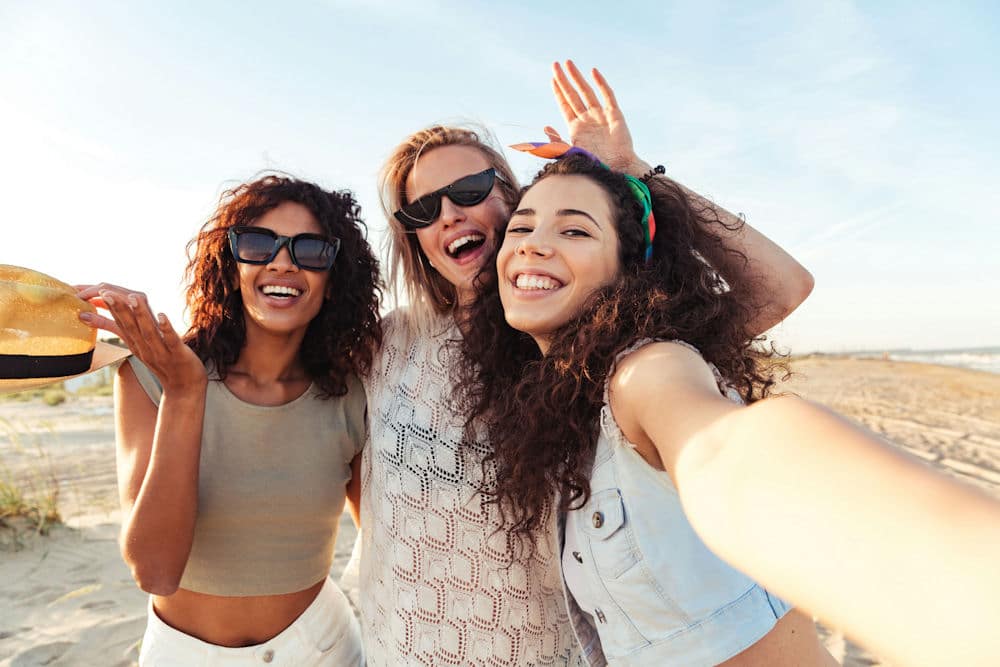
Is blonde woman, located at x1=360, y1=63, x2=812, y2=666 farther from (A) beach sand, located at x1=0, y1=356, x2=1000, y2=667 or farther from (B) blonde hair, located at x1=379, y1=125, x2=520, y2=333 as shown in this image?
(A) beach sand, located at x1=0, y1=356, x2=1000, y2=667

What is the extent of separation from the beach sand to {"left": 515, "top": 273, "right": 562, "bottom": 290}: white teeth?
2.87ft

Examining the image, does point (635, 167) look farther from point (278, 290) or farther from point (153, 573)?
point (153, 573)

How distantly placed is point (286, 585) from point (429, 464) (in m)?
0.92

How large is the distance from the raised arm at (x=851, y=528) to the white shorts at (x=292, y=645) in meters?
2.19

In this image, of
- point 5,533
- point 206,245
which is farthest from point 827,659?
point 5,533

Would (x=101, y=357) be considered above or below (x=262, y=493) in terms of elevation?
above

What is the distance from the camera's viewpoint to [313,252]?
287 centimetres

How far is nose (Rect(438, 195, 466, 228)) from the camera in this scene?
9.09ft

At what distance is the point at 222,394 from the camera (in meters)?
2.68

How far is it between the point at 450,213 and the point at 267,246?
826 millimetres

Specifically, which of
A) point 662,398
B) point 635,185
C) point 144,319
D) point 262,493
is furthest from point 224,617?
point 635,185

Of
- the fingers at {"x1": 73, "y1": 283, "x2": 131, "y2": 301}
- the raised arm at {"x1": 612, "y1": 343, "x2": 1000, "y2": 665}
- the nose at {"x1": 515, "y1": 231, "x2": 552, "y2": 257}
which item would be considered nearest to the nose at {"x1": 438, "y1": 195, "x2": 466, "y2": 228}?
the nose at {"x1": 515, "y1": 231, "x2": 552, "y2": 257}

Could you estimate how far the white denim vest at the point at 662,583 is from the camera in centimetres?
154

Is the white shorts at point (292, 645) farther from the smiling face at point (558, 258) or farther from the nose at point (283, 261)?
the smiling face at point (558, 258)
